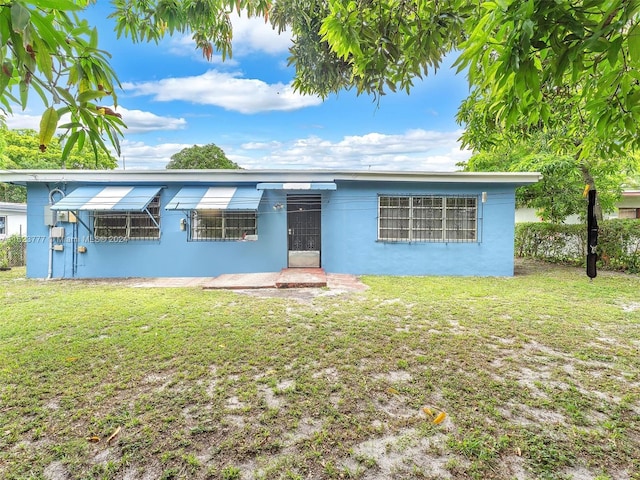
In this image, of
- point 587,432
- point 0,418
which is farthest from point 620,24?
point 0,418

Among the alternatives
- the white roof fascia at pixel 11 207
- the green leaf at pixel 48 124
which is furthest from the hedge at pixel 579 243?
the white roof fascia at pixel 11 207

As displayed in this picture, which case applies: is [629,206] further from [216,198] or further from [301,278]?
[216,198]

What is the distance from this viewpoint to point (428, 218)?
11328mm

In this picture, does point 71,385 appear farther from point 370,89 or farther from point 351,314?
point 370,89

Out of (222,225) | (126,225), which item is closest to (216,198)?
(222,225)

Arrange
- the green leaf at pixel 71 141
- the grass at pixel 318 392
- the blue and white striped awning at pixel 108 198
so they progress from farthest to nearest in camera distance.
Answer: the blue and white striped awning at pixel 108 198
the grass at pixel 318 392
the green leaf at pixel 71 141

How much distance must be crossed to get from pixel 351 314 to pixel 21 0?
609 cm

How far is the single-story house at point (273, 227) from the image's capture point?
10.7 meters

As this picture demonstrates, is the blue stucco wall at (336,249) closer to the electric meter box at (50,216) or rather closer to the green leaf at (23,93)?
the electric meter box at (50,216)

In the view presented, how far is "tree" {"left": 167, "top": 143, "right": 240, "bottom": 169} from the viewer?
30547mm

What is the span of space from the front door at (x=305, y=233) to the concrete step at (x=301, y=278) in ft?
1.78

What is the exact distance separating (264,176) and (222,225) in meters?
2.36

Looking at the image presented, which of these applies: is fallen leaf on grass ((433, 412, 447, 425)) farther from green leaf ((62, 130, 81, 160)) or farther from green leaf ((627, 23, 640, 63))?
green leaf ((62, 130, 81, 160))

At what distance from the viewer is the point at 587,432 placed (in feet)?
9.13
